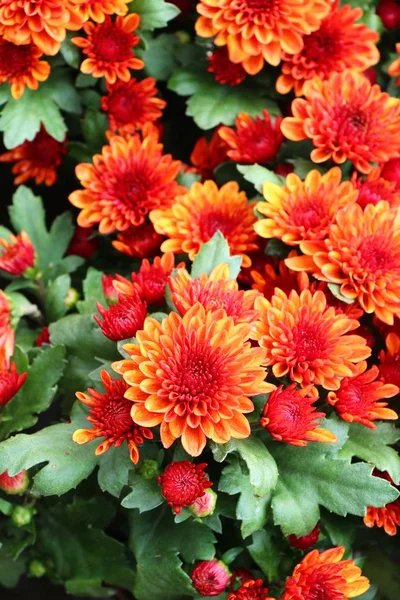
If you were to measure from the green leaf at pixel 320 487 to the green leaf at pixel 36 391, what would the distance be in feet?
1.04

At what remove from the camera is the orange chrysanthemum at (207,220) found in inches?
41.3

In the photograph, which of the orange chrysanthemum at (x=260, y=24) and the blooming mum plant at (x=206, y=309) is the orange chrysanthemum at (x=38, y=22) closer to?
the blooming mum plant at (x=206, y=309)

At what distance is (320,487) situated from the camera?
0.88 m

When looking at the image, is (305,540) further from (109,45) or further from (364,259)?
(109,45)

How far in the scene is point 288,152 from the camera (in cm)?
115

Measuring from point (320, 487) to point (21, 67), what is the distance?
754mm

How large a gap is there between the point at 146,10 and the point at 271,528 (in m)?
0.80

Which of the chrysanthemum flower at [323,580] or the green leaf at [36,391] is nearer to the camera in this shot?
the chrysanthemum flower at [323,580]

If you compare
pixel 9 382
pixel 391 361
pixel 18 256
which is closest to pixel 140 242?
pixel 18 256

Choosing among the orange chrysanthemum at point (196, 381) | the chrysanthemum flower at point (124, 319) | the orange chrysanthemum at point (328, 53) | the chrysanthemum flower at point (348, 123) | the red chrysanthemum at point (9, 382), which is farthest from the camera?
the orange chrysanthemum at point (328, 53)

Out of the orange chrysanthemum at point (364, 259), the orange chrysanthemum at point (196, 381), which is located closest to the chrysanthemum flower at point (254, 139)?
the orange chrysanthemum at point (364, 259)

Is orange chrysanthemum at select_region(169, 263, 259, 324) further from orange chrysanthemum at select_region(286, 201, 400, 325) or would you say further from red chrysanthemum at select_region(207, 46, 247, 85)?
red chrysanthemum at select_region(207, 46, 247, 85)

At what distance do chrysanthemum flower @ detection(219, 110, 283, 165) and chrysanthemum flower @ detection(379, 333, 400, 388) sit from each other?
37 centimetres

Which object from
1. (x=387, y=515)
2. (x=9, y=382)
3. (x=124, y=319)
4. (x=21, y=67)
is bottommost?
(x=387, y=515)
